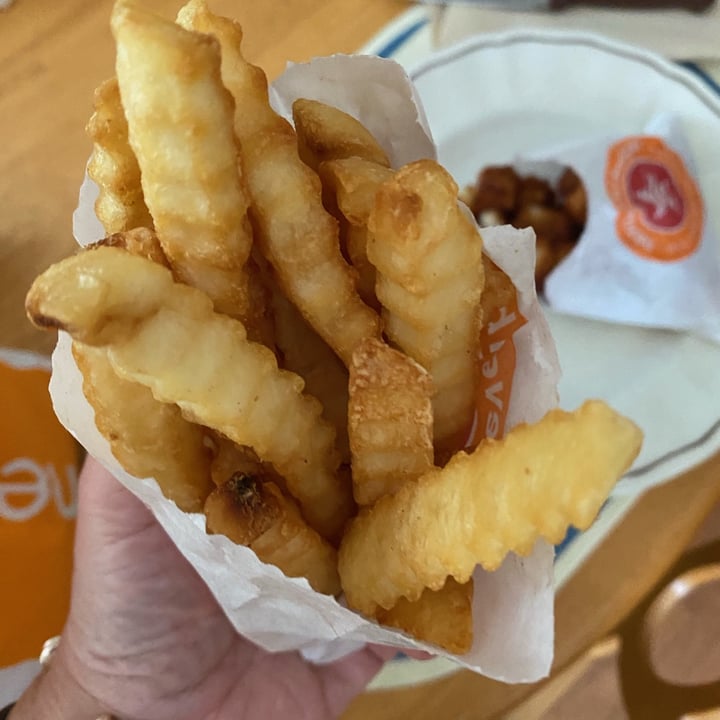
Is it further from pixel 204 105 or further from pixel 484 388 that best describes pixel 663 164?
pixel 204 105

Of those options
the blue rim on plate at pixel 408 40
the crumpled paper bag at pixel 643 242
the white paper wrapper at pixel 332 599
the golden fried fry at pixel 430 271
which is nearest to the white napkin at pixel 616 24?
the blue rim on plate at pixel 408 40

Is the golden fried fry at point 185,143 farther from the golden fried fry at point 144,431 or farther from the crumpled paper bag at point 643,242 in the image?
the crumpled paper bag at point 643,242

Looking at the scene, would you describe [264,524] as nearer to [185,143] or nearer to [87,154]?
[185,143]

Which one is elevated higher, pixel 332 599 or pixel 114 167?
pixel 114 167

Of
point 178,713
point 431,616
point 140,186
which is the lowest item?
point 178,713

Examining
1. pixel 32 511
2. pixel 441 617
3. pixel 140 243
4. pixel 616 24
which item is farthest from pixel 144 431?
pixel 616 24

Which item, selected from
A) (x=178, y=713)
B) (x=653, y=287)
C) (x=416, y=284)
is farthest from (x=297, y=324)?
(x=653, y=287)
